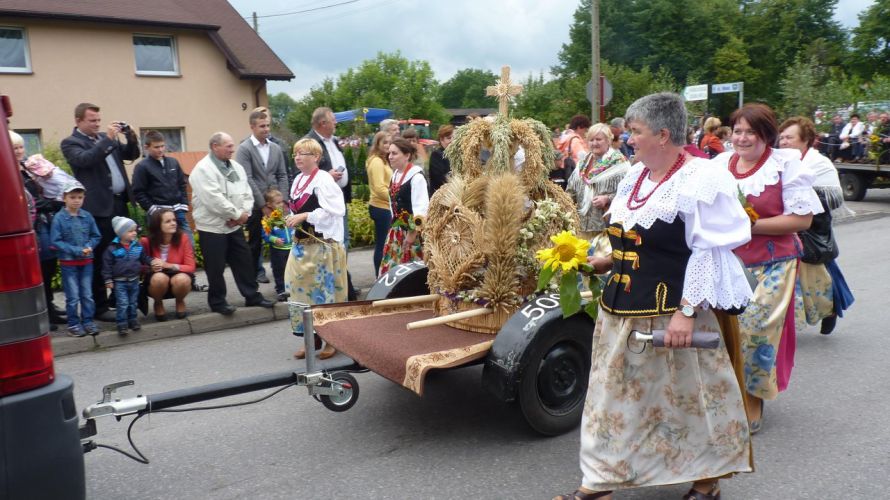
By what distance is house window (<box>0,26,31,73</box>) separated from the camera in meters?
20.1

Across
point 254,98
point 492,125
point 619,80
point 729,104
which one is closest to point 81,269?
point 492,125

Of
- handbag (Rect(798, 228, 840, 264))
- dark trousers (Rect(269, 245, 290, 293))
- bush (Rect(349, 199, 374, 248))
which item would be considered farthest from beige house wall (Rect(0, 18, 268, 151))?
handbag (Rect(798, 228, 840, 264))

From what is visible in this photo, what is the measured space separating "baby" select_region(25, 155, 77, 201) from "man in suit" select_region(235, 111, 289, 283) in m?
2.01

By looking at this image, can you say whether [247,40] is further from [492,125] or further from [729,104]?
[729,104]

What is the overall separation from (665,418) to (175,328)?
5.16 meters

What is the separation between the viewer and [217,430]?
441 centimetres

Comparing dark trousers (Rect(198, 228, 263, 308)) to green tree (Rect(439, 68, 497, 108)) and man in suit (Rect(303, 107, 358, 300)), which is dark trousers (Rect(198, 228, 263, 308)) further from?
green tree (Rect(439, 68, 497, 108))

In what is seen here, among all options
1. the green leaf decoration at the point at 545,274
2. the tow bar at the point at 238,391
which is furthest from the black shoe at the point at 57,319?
the green leaf decoration at the point at 545,274

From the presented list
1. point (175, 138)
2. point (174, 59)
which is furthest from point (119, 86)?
point (175, 138)

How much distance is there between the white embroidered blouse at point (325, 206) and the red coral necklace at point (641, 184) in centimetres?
304

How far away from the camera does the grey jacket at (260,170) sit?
8055 mm

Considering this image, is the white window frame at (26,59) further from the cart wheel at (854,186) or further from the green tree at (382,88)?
the green tree at (382,88)

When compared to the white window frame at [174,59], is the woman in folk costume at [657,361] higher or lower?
lower

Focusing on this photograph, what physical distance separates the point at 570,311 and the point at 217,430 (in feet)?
7.93
